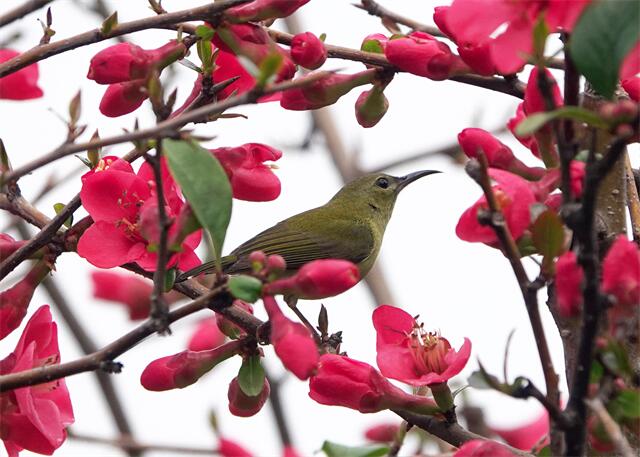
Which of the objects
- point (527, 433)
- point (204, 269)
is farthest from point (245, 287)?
point (527, 433)

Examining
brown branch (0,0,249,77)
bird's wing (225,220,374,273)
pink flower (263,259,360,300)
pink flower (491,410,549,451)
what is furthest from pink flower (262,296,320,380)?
bird's wing (225,220,374,273)

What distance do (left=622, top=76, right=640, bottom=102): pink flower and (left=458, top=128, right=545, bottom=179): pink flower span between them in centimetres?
33

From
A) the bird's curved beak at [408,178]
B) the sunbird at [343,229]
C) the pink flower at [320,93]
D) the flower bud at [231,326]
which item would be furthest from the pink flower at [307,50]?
the bird's curved beak at [408,178]

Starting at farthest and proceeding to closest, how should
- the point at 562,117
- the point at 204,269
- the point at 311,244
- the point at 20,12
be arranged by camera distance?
the point at 311,244 → the point at 204,269 → the point at 20,12 → the point at 562,117

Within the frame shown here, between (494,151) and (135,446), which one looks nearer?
(494,151)

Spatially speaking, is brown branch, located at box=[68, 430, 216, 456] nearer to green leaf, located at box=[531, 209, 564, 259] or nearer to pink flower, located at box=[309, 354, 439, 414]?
pink flower, located at box=[309, 354, 439, 414]

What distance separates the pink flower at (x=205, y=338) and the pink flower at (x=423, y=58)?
225 centimetres

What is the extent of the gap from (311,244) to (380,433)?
4.73ft

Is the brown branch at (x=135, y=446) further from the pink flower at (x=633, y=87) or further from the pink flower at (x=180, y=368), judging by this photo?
the pink flower at (x=633, y=87)

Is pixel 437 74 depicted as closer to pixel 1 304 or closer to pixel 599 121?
pixel 599 121

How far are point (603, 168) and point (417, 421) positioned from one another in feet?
3.13

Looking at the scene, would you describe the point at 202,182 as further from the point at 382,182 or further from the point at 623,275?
the point at 382,182

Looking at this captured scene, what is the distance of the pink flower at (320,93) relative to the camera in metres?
2.18

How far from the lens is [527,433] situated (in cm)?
330
